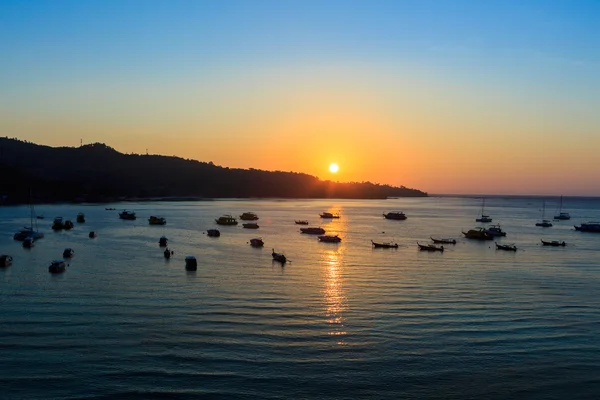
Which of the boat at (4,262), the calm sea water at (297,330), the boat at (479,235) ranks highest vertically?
the boat at (479,235)

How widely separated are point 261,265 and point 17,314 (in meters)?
28.2

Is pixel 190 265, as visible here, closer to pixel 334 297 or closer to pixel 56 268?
pixel 56 268

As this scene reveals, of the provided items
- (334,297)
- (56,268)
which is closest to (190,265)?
(56,268)

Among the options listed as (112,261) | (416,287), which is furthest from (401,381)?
(112,261)

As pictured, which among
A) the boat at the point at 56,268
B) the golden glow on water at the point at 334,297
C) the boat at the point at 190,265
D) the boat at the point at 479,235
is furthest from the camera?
the boat at the point at 479,235

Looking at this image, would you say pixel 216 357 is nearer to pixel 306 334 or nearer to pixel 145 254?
pixel 306 334

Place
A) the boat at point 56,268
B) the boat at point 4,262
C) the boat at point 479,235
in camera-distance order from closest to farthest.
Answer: the boat at point 56,268 → the boat at point 4,262 → the boat at point 479,235

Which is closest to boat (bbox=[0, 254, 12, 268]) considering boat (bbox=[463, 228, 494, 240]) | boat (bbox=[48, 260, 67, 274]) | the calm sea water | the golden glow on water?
the calm sea water

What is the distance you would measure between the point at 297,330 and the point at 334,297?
33.9 ft

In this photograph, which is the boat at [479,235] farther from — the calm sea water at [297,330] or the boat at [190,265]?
the boat at [190,265]

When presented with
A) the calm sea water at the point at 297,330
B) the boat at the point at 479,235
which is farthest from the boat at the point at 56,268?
the boat at the point at 479,235

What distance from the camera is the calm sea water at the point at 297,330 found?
78.9ft

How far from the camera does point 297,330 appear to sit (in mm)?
31844

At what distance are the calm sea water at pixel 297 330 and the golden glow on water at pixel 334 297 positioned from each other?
0.67 ft
